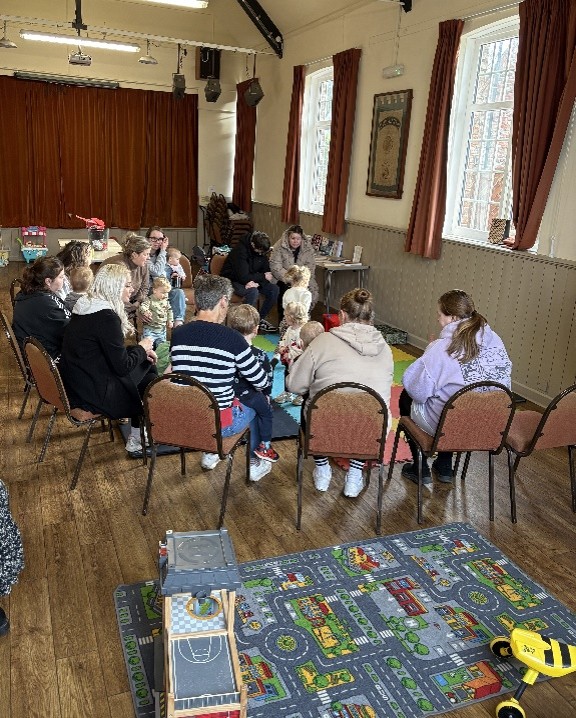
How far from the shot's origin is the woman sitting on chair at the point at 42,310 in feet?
12.9

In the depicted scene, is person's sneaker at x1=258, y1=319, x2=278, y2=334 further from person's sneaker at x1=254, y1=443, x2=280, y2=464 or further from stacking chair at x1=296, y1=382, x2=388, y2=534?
stacking chair at x1=296, y1=382, x2=388, y2=534

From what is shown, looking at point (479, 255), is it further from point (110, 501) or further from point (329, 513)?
point (110, 501)

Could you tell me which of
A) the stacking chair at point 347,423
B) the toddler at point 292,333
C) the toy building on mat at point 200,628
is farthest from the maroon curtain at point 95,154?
the toy building on mat at point 200,628

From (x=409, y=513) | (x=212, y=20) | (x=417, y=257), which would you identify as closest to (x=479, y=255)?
(x=417, y=257)

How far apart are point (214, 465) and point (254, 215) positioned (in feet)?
25.5

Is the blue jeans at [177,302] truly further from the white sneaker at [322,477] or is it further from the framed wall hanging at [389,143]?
the white sneaker at [322,477]

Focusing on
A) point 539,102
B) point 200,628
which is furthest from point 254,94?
point 200,628

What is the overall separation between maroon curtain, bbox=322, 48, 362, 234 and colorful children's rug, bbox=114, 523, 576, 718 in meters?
5.55

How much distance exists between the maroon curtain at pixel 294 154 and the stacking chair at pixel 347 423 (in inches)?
258

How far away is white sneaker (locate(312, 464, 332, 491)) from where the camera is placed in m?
3.58

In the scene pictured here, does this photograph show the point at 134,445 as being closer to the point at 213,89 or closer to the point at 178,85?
the point at 213,89

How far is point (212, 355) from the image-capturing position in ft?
10.3

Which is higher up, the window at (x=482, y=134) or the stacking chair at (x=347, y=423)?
the window at (x=482, y=134)

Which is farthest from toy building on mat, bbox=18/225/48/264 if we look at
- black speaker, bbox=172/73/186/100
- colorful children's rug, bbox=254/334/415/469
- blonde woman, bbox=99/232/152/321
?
colorful children's rug, bbox=254/334/415/469
